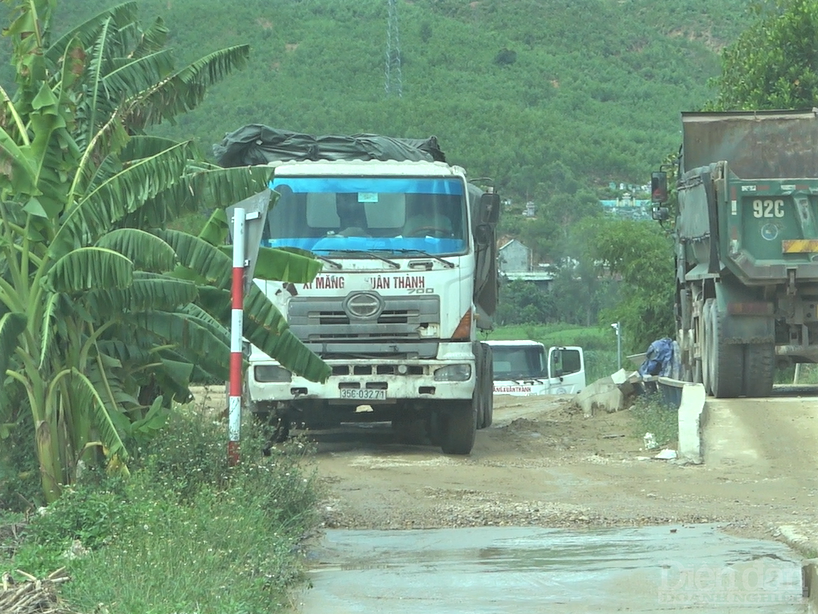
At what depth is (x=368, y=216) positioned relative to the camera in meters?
13.2

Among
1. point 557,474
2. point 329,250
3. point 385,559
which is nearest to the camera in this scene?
point 385,559

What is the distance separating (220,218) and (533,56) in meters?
75.7

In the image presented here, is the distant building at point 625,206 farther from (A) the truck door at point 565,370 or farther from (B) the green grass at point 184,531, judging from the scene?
(B) the green grass at point 184,531

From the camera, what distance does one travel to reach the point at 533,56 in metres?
84.4

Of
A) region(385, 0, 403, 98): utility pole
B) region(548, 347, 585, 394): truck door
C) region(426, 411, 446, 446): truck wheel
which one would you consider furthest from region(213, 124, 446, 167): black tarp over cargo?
region(385, 0, 403, 98): utility pole

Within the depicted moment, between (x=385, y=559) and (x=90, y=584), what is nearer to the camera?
(x=90, y=584)

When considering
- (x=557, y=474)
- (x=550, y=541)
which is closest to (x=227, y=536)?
(x=550, y=541)

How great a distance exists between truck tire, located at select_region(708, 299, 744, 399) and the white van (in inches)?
387

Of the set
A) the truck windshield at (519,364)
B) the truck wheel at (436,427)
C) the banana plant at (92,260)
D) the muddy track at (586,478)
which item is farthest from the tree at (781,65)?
the banana plant at (92,260)

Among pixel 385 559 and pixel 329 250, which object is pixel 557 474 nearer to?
pixel 329 250

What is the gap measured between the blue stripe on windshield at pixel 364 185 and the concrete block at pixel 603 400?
701 centimetres

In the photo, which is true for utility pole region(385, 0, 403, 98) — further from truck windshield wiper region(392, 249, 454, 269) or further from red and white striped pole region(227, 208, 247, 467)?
red and white striped pole region(227, 208, 247, 467)

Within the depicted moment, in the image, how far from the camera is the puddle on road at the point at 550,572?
676 centimetres

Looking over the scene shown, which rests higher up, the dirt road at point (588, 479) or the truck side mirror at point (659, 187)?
the truck side mirror at point (659, 187)
